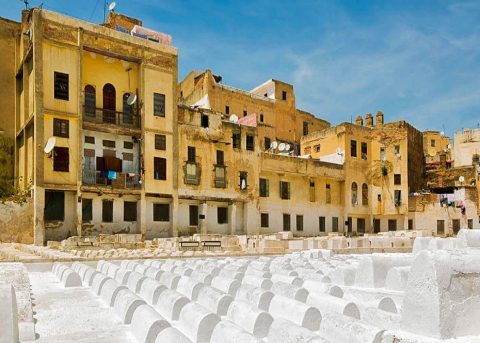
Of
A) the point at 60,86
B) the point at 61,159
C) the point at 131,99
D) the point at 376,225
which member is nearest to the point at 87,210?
the point at 61,159

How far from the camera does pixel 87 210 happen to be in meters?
28.8

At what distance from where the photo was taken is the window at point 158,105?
103 feet

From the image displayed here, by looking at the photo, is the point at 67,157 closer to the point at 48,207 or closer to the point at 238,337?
the point at 48,207

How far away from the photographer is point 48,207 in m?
27.5

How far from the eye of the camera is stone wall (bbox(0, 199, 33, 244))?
25.4 m

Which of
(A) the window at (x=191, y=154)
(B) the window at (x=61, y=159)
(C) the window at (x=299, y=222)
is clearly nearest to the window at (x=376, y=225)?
(C) the window at (x=299, y=222)

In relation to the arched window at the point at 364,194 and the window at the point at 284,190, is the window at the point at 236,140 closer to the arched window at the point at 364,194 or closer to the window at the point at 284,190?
the window at the point at 284,190

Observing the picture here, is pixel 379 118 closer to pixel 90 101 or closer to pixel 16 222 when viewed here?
pixel 90 101

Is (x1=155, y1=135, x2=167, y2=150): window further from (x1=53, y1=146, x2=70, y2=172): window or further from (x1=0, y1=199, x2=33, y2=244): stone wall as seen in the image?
(x1=0, y1=199, x2=33, y2=244): stone wall

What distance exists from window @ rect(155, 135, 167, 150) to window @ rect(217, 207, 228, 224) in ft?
21.8

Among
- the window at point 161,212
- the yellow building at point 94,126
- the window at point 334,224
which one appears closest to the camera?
the yellow building at point 94,126

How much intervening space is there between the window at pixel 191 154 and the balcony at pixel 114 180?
4087mm

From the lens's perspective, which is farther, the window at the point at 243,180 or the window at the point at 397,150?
the window at the point at 397,150

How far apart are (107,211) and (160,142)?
5.72 m
